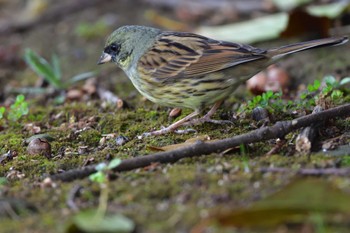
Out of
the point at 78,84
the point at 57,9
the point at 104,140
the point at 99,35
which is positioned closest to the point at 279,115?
the point at 104,140

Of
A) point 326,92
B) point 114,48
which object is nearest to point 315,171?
point 326,92

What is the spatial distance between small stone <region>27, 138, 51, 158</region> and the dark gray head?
1.05m

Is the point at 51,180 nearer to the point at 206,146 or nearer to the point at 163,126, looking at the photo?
the point at 206,146

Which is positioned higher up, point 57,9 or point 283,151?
point 57,9

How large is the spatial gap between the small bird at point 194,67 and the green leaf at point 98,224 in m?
1.72

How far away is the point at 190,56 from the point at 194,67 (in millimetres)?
121

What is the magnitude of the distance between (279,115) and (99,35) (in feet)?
12.5

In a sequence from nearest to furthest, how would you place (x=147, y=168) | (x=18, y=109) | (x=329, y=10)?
(x=147, y=168) → (x=18, y=109) → (x=329, y=10)

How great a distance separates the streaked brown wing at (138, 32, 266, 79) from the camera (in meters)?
4.39

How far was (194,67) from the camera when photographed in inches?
177

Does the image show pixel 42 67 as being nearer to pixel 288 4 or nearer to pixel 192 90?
pixel 192 90

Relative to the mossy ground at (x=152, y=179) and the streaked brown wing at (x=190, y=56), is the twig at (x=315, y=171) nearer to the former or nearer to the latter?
the mossy ground at (x=152, y=179)

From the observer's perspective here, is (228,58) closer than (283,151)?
No

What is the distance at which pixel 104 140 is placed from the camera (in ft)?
14.4
